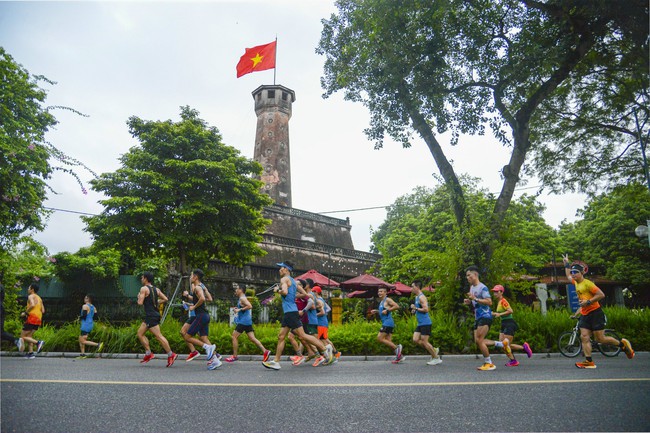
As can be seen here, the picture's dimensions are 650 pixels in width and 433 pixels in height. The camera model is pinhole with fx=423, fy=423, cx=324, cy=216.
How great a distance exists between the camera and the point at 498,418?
3918mm

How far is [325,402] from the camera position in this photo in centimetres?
463

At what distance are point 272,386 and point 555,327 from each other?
31.6 ft

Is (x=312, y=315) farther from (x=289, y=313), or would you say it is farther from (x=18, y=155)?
(x=18, y=155)

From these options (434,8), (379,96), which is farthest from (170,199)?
(434,8)

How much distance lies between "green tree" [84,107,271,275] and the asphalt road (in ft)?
42.7

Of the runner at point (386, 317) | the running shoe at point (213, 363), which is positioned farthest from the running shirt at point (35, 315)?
the runner at point (386, 317)

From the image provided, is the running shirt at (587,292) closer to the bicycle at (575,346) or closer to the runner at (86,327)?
the bicycle at (575,346)

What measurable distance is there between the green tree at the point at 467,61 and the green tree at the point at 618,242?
21080 millimetres

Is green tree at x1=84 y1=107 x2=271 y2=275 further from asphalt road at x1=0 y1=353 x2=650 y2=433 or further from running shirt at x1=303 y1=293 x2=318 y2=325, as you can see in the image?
asphalt road at x1=0 y1=353 x2=650 y2=433

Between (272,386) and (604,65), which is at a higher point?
(604,65)

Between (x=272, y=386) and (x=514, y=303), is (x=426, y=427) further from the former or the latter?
(x=514, y=303)

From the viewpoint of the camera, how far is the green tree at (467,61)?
11.4 meters

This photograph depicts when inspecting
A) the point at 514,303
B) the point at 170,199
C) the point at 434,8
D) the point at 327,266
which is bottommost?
the point at 514,303

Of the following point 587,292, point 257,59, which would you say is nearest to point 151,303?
point 587,292
